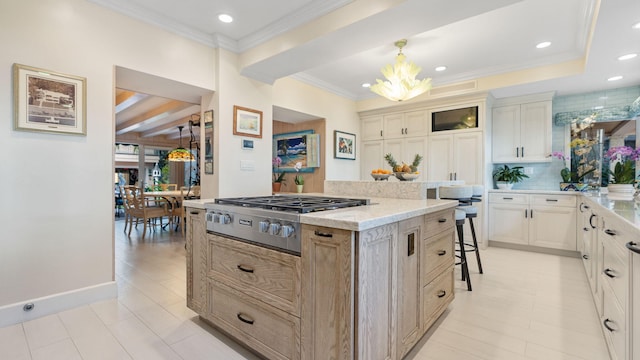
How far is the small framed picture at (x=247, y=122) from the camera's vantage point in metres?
3.51

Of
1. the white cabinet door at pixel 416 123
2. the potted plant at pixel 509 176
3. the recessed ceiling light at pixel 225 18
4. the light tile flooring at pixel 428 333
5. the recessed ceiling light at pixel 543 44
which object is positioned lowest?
the light tile flooring at pixel 428 333

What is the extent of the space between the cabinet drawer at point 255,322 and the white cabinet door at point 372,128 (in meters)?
4.32

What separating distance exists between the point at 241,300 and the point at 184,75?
8.25 ft

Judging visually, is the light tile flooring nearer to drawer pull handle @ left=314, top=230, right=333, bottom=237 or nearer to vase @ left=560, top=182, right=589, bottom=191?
drawer pull handle @ left=314, top=230, right=333, bottom=237

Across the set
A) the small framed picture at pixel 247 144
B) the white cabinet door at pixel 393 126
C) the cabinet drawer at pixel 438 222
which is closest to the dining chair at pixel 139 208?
the small framed picture at pixel 247 144

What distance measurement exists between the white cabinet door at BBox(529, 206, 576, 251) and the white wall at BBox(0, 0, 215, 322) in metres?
5.25

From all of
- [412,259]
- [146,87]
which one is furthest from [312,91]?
[412,259]

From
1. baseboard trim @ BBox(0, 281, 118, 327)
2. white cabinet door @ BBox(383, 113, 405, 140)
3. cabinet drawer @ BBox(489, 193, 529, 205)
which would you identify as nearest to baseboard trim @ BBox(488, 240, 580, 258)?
cabinet drawer @ BBox(489, 193, 529, 205)

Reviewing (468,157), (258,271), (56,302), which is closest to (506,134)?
(468,157)

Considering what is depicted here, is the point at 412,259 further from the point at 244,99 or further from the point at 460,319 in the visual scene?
the point at 244,99

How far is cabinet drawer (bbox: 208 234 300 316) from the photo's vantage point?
149cm

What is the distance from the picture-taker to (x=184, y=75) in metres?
3.13

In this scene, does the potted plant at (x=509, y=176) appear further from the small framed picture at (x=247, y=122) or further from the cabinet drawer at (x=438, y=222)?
the small framed picture at (x=247, y=122)

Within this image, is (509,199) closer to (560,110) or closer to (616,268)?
(560,110)
